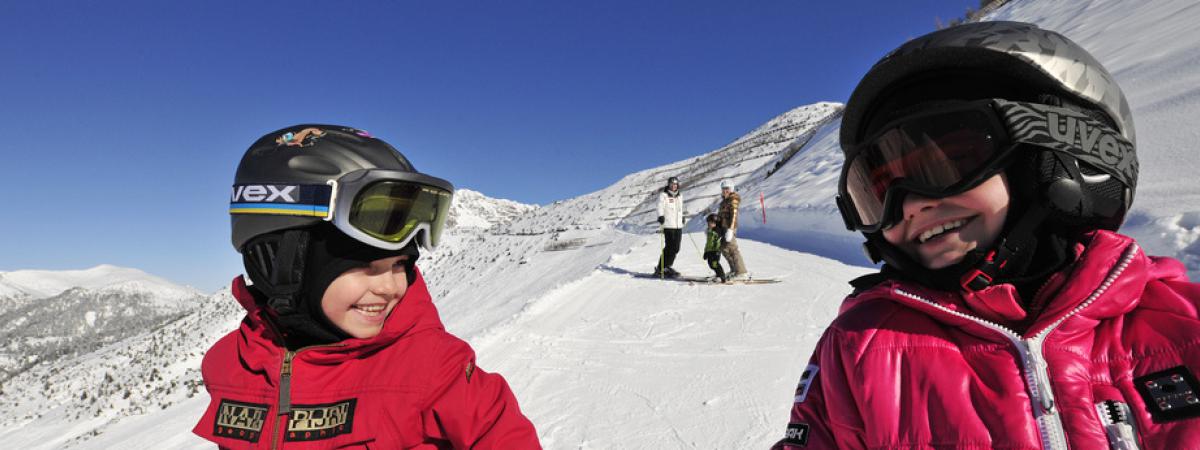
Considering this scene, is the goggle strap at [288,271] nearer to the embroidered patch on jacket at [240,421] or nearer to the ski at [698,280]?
the embroidered patch on jacket at [240,421]

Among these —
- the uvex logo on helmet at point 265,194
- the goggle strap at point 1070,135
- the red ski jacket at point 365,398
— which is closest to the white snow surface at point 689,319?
the red ski jacket at point 365,398

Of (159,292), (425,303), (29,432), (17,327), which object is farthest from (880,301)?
(159,292)

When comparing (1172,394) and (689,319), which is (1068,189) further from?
(689,319)

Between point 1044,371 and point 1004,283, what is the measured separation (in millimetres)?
212

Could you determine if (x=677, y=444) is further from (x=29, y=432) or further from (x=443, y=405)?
(x=29, y=432)

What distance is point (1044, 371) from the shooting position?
1109 mm

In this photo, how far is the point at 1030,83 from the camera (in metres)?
1.31

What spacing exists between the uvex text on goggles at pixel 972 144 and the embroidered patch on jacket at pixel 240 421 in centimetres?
206

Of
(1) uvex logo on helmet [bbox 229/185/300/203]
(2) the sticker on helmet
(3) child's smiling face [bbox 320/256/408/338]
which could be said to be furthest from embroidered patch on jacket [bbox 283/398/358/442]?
(2) the sticker on helmet

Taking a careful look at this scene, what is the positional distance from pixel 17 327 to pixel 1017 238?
95.6 meters

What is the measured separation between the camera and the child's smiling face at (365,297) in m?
1.89

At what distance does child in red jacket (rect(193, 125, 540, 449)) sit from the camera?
176 centimetres

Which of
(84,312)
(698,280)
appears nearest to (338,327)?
(698,280)

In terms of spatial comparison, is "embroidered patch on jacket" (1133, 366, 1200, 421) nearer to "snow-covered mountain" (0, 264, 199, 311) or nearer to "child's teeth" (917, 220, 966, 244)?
"child's teeth" (917, 220, 966, 244)
